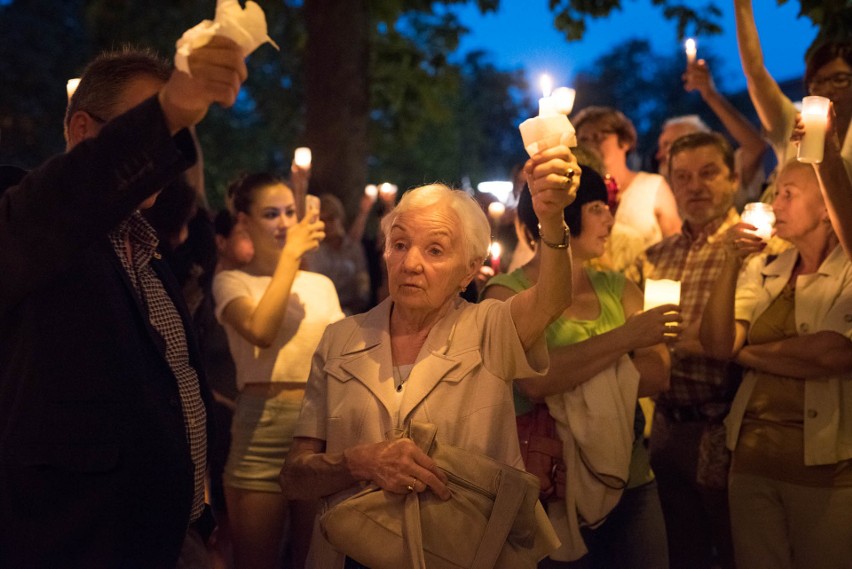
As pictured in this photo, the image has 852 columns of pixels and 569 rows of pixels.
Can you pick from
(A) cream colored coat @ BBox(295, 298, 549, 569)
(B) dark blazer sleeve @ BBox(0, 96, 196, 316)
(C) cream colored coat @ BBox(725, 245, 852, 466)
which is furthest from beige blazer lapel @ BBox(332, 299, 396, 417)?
(C) cream colored coat @ BBox(725, 245, 852, 466)

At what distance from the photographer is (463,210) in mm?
3326

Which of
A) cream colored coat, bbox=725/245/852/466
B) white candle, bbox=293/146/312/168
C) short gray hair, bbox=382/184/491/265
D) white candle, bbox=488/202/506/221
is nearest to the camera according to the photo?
short gray hair, bbox=382/184/491/265

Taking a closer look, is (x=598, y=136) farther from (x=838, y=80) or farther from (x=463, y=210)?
(x=463, y=210)

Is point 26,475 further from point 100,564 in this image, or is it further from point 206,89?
point 206,89

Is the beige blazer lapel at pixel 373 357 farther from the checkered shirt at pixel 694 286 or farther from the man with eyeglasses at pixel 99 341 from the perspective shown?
the checkered shirt at pixel 694 286

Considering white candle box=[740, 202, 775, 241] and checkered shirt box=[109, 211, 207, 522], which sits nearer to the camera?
checkered shirt box=[109, 211, 207, 522]

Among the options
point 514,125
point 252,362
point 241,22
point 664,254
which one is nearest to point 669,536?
point 664,254

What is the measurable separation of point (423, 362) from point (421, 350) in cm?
7

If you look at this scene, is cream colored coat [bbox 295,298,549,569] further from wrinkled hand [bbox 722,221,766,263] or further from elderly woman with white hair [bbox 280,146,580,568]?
wrinkled hand [bbox 722,221,766,263]

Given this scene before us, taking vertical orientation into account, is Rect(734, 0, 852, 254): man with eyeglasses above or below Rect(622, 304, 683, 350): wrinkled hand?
above

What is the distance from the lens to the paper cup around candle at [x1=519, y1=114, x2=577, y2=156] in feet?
8.79

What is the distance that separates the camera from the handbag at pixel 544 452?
12.2 feet

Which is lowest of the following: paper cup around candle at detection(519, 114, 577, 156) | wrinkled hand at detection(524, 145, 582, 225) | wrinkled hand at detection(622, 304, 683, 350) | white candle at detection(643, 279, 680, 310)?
wrinkled hand at detection(622, 304, 683, 350)

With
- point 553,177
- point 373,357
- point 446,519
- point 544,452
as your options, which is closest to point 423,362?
point 373,357
